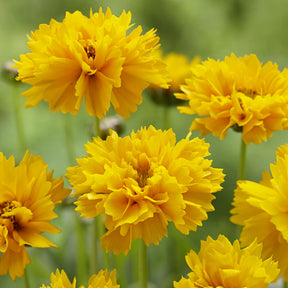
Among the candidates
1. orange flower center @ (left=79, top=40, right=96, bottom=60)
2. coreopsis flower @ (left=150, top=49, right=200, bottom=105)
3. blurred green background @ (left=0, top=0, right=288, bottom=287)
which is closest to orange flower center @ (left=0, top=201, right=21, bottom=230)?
orange flower center @ (left=79, top=40, right=96, bottom=60)

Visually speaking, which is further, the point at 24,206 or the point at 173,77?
the point at 173,77

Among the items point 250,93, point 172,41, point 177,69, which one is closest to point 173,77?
point 177,69

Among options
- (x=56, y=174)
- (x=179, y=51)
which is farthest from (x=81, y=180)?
(x=179, y=51)

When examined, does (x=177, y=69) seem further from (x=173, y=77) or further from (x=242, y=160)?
(x=242, y=160)

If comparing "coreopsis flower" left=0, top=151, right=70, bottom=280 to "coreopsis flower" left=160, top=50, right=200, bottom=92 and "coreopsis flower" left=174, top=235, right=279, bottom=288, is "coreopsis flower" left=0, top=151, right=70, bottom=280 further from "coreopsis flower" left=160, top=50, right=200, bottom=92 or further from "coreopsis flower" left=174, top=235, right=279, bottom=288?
"coreopsis flower" left=160, top=50, right=200, bottom=92

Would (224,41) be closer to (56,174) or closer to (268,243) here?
(56,174)

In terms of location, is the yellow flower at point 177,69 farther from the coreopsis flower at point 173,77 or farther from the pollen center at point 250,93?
the pollen center at point 250,93
